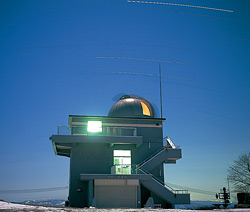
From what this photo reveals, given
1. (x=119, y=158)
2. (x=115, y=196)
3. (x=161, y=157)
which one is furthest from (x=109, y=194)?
(x=161, y=157)

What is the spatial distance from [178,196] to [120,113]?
12040mm

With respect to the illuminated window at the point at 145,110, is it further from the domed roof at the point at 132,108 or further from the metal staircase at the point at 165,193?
the metal staircase at the point at 165,193

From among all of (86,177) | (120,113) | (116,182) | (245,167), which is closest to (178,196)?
(116,182)

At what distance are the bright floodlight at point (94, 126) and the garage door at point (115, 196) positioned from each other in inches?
242

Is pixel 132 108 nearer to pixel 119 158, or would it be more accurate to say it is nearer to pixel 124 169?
pixel 119 158

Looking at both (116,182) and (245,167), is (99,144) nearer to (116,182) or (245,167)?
(116,182)

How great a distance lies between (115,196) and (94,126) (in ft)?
25.3

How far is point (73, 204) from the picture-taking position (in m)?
32.8

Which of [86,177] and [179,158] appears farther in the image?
[179,158]

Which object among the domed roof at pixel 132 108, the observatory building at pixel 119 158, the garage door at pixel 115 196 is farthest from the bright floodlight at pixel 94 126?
the garage door at pixel 115 196

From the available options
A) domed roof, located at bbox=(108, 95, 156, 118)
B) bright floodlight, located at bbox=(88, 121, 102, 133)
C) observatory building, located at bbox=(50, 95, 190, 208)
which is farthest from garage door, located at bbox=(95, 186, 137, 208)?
domed roof, located at bbox=(108, 95, 156, 118)

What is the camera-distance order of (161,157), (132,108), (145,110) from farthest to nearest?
(145,110), (132,108), (161,157)

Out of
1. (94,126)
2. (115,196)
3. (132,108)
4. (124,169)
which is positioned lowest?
(115,196)

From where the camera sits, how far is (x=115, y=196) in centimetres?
3170
